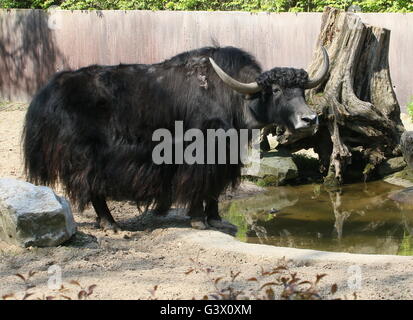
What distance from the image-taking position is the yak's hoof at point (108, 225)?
6.73 m

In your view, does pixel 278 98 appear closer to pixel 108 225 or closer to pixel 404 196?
pixel 108 225

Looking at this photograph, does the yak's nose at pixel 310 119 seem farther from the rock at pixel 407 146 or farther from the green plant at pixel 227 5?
the green plant at pixel 227 5

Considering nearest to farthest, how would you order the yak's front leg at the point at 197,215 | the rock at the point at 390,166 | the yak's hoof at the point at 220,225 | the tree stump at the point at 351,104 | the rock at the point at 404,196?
the yak's front leg at the point at 197,215
the yak's hoof at the point at 220,225
the rock at the point at 404,196
the tree stump at the point at 351,104
the rock at the point at 390,166

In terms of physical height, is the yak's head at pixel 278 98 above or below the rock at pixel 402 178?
above

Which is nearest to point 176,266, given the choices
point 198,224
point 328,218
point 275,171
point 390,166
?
point 198,224

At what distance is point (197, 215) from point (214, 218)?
0.32 meters

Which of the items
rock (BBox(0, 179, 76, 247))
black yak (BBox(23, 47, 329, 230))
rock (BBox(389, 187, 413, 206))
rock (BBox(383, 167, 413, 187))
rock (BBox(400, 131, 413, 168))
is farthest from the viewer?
rock (BBox(383, 167, 413, 187))

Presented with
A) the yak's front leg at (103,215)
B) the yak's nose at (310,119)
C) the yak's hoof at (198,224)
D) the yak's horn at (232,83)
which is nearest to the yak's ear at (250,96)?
the yak's horn at (232,83)

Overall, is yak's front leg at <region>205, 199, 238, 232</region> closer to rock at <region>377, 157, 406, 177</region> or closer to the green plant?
rock at <region>377, 157, 406, 177</region>

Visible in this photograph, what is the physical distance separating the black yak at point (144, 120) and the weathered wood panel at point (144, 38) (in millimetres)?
6834

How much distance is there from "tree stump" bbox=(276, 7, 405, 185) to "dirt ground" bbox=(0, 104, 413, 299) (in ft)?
11.6

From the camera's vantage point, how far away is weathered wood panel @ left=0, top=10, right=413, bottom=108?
13.3m

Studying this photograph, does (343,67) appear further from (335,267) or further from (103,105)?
(335,267)

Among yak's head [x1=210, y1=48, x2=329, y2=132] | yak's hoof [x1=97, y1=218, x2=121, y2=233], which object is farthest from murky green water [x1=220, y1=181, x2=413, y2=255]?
yak's hoof [x1=97, y1=218, x2=121, y2=233]
